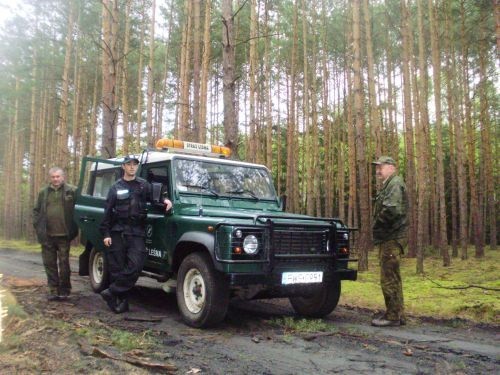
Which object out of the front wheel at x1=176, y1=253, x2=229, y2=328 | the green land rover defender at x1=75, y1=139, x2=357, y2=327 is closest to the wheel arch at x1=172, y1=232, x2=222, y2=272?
the green land rover defender at x1=75, y1=139, x2=357, y2=327

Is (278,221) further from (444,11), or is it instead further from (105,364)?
(444,11)

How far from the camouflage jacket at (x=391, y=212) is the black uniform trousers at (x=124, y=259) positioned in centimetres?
312

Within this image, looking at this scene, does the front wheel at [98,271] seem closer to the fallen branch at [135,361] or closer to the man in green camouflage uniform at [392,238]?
the fallen branch at [135,361]

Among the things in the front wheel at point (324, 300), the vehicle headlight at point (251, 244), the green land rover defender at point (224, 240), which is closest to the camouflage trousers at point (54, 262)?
the green land rover defender at point (224, 240)

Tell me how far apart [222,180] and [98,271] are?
9.45ft

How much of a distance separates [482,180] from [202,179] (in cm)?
2040

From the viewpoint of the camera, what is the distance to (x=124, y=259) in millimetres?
5863

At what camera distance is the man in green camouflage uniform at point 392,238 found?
5461 mm

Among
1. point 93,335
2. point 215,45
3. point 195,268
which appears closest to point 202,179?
point 195,268

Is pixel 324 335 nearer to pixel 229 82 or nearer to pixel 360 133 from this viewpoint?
pixel 229 82

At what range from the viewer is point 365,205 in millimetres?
11078

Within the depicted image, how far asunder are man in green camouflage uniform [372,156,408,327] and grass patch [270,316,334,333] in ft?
2.23

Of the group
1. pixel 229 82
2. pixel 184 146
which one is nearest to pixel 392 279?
pixel 184 146

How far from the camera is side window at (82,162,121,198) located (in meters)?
7.28
